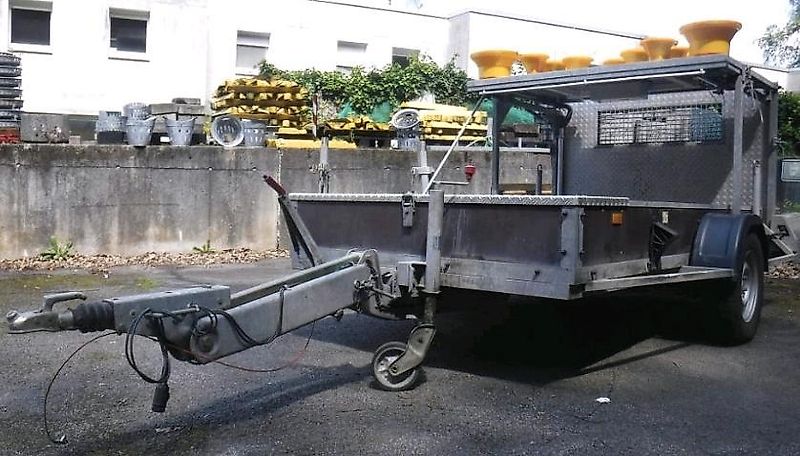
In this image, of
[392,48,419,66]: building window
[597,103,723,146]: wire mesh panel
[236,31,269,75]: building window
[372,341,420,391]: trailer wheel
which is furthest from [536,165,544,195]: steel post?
[392,48,419,66]: building window

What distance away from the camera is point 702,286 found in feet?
21.6

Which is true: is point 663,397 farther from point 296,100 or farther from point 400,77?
point 400,77

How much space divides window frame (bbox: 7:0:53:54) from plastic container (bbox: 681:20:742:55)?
17056 mm

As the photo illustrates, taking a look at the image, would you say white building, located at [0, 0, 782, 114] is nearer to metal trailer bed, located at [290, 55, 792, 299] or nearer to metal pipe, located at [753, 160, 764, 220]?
metal trailer bed, located at [290, 55, 792, 299]

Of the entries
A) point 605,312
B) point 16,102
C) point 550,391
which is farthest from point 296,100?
point 550,391

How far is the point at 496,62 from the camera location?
741cm

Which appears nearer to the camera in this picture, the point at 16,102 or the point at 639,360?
the point at 639,360

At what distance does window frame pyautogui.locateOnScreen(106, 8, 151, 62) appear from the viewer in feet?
67.2

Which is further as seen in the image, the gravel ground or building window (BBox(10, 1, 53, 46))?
building window (BBox(10, 1, 53, 46))

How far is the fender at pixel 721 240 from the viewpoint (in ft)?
20.7

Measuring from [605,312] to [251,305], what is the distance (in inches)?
196

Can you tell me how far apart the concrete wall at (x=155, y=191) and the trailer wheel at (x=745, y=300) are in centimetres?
447

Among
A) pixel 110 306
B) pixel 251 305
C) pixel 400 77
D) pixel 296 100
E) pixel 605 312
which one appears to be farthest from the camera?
pixel 400 77

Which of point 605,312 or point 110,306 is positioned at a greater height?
point 110,306
